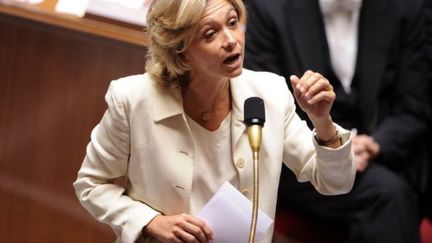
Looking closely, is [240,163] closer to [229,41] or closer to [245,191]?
[245,191]

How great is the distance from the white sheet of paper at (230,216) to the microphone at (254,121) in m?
0.18

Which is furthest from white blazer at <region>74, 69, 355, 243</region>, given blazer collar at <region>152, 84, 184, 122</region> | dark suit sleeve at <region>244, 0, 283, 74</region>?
dark suit sleeve at <region>244, 0, 283, 74</region>

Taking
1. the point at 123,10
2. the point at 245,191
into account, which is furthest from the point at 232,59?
the point at 123,10

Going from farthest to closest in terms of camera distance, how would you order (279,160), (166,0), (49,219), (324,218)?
1. (49,219)
2. (324,218)
3. (279,160)
4. (166,0)

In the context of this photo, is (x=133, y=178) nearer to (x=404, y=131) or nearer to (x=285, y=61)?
(x=285, y=61)

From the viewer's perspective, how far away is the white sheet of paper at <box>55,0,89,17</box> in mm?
2547

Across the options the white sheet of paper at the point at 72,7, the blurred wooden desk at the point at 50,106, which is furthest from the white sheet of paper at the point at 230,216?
the white sheet of paper at the point at 72,7

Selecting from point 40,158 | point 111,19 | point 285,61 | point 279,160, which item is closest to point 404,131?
point 285,61

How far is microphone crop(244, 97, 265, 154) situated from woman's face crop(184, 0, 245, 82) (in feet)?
0.31

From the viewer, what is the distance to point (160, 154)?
58.9 inches

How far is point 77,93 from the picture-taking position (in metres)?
2.58

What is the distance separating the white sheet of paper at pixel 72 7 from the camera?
255 cm

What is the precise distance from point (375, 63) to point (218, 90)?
79 cm

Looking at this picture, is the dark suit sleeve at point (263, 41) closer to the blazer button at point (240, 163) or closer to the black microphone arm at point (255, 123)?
the blazer button at point (240, 163)
